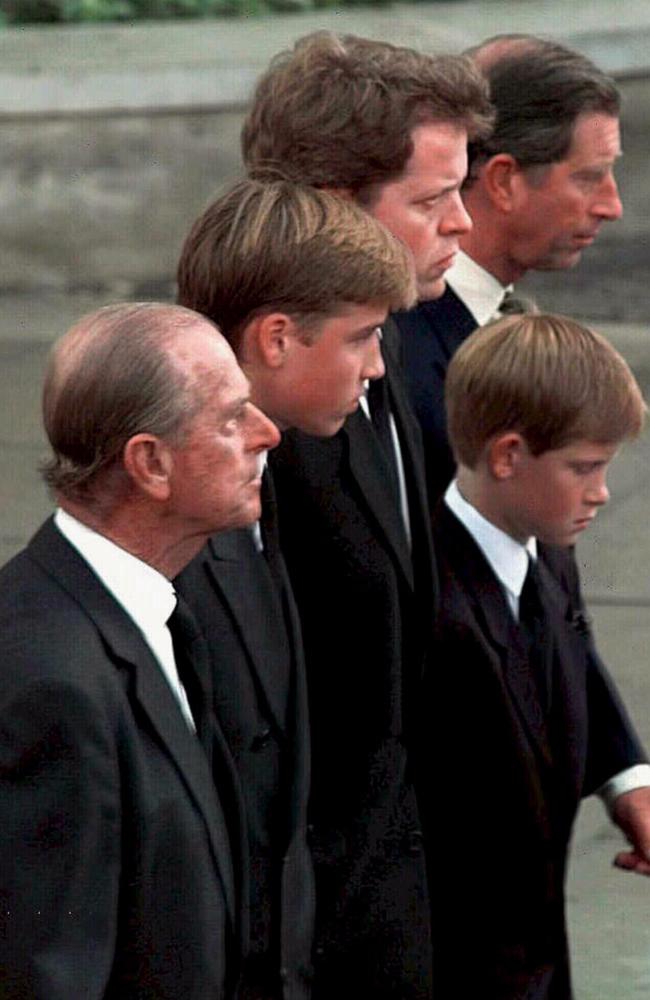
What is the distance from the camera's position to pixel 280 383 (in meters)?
3.31

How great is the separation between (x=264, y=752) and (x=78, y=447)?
0.56m

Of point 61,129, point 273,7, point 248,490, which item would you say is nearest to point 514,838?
point 248,490

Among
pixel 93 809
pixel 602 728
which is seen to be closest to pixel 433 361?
pixel 602 728

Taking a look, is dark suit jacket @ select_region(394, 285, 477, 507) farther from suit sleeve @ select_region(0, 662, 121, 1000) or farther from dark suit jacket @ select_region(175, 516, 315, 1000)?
suit sleeve @ select_region(0, 662, 121, 1000)

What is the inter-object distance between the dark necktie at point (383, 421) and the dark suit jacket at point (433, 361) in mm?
315

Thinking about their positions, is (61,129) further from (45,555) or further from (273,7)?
(45,555)

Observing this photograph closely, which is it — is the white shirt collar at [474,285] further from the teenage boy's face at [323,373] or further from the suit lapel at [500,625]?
the teenage boy's face at [323,373]

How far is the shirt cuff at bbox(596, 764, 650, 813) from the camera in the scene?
4062mm

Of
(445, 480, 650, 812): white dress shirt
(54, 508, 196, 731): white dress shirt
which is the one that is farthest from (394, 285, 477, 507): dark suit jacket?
(54, 508, 196, 731): white dress shirt

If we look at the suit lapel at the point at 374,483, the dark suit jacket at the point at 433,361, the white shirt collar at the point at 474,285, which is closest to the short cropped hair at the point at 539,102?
the white shirt collar at the point at 474,285

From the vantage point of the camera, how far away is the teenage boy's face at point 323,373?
329 cm

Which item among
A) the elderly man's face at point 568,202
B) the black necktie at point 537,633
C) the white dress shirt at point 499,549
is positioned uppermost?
the elderly man's face at point 568,202

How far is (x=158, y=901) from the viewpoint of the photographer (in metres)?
2.82

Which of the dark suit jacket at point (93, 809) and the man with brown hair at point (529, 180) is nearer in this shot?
the dark suit jacket at point (93, 809)
